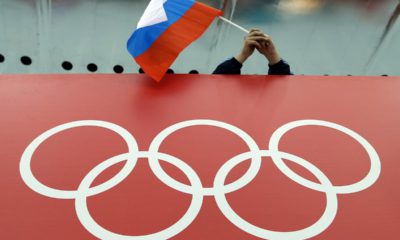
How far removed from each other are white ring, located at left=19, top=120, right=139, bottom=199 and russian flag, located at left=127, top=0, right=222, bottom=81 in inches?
18.9

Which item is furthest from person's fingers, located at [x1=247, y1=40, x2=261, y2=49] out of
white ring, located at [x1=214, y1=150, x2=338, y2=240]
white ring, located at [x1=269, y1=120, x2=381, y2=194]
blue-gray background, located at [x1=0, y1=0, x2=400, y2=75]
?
blue-gray background, located at [x1=0, y1=0, x2=400, y2=75]

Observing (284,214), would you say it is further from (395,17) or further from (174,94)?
(395,17)

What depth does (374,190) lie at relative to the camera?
1754 mm

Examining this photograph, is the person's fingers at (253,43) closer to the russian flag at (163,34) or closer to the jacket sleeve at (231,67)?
the jacket sleeve at (231,67)

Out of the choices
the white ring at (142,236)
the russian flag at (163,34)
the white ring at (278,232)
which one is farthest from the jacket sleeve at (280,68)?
the white ring at (142,236)

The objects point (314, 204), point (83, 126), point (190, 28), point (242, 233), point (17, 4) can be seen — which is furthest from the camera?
point (17, 4)

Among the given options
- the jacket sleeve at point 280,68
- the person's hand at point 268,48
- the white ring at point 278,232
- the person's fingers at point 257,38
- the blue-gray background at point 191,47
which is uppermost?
the blue-gray background at point 191,47

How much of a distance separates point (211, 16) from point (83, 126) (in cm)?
98

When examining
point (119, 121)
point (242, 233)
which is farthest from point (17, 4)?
point (242, 233)

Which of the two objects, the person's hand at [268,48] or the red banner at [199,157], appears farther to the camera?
the person's hand at [268,48]

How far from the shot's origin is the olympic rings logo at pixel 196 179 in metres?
1.60

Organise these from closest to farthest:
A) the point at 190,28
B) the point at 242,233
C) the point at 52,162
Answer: the point at 242,233 < the point at 52,162 < the point at 190,28

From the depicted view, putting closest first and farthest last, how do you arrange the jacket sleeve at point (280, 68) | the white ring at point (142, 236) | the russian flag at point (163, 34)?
the white ring at point (142, 236) < the russian flag at point (163, 34) < the jacket sleeve at point (280, 68)

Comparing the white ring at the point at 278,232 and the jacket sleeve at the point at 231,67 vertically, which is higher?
the jacket sleeve at the point at 231,67
